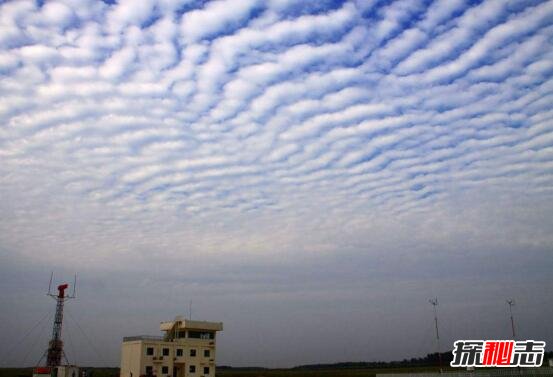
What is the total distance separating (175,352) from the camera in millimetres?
67938

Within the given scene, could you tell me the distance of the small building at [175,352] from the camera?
214ft

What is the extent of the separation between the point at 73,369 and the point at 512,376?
6146cm

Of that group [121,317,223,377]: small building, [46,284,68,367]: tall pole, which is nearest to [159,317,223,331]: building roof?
[121,317,223,377]: small building

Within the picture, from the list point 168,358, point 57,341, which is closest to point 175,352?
point 168,358

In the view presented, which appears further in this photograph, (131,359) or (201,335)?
(201,335)

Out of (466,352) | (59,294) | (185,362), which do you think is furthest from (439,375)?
(59,294)

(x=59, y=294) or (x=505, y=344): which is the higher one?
(x=59, y=294)

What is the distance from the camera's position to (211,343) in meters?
72.2

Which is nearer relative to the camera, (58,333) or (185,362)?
(185,362)

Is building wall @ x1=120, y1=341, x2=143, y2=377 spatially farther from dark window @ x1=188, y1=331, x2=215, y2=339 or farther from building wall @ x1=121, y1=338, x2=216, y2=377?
dark window @ x1=188, y1=331, x2=215, y2=339

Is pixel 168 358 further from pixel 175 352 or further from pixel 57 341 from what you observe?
pixel 57 341

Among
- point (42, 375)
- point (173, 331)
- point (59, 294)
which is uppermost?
point (59, 294)

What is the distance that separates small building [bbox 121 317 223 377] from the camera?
214 ft

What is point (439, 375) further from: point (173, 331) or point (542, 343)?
point (173, 331)
